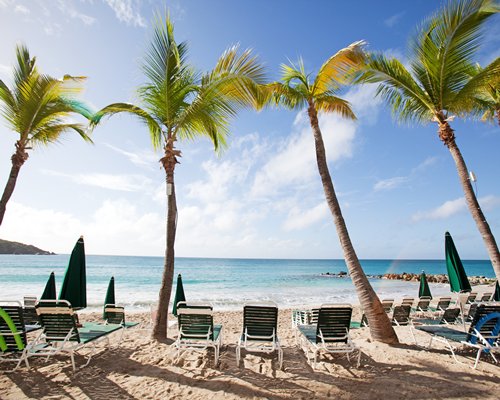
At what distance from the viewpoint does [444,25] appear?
669 cm

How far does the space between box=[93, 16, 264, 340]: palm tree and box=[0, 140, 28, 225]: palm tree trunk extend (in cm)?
200

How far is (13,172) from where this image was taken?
7176 millimetres

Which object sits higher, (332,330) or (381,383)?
(332,330)

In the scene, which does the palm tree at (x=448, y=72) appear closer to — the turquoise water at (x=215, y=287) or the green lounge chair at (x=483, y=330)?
the green lounge chair at (x=483, y=330)

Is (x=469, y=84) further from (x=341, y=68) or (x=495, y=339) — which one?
(x=495, y=339)

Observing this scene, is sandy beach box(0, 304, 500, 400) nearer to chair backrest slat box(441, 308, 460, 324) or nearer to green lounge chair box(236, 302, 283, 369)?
green lounge chair box(236, 302, 283, 369)

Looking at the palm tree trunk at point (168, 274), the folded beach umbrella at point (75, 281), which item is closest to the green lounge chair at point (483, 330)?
the palm tree trunk at point (168, 274)

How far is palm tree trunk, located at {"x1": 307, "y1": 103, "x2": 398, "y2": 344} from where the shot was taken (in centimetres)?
604

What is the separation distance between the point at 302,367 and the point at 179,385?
2.11 meters

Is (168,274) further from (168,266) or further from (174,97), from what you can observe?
(174,97)

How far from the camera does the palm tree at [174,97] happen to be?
6.51 meters

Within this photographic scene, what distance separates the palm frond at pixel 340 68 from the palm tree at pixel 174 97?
1818mm

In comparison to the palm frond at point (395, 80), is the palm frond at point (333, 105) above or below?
below

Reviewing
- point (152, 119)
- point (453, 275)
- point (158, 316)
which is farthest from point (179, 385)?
point (453, 275)
